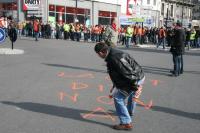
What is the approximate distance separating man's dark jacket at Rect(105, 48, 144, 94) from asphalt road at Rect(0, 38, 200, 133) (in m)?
0.78

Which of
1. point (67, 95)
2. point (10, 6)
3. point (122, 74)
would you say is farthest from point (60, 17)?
point (122, 74)

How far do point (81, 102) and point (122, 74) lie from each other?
8.00 feet

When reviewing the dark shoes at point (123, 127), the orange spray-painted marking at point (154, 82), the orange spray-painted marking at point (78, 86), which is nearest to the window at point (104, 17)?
the orange spray-painted marking at point (154, 82)

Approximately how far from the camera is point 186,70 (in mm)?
14328

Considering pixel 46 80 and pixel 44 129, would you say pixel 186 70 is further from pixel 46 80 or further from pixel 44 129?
pixel 44 129

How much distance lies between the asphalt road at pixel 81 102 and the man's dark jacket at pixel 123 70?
775 mm

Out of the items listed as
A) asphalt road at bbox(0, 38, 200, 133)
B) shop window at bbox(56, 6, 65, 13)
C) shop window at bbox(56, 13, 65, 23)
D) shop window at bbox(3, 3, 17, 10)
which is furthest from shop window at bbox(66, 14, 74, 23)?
asphalt road at bbox(0, 38, 200, 133)

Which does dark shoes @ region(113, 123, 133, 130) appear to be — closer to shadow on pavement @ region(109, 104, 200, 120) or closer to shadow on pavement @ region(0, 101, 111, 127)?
shadow on pavement @ region(0, 101, 111, 127)

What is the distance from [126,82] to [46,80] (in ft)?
17.4

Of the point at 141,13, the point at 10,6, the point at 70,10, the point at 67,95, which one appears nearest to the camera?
the point at 67,95

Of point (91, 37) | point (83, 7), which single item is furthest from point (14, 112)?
point (83, 7)

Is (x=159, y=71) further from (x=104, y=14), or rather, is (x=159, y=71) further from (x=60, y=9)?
(x=104, y=14)

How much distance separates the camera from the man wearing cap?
231 inches

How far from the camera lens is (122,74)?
587 cm
